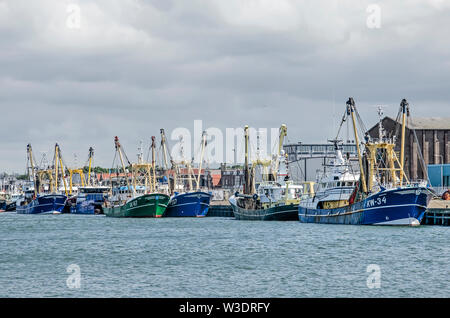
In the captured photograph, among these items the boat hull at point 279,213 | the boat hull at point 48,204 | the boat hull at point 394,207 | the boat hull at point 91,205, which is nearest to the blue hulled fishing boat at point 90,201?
the boat hull at point 91,205

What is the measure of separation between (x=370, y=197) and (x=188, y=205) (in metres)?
53.5

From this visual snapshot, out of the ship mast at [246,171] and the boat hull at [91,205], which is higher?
the ship mast at [246,171]

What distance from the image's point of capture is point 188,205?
4985 inches

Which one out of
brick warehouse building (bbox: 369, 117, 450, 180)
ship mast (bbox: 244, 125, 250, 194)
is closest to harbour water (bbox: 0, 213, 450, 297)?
ship mast (bbox: 244, 125, 250, 194)

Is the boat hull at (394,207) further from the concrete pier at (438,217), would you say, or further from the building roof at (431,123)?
the building roof at (431,123)

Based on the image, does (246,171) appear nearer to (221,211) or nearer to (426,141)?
(221,211)

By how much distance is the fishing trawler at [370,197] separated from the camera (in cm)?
7519

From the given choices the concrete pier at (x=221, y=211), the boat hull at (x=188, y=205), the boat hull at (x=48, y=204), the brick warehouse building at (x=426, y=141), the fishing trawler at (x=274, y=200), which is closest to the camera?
the fishing trawler at (x=274, y=200)

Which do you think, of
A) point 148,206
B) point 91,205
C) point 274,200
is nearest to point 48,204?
point 91,205

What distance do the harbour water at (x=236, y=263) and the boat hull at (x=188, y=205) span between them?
47.7 metres

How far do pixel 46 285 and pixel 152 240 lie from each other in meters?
28.3

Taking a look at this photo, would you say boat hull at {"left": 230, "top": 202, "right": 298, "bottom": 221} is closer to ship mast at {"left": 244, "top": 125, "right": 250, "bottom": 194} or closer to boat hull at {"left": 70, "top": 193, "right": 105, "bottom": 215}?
ship mast at {"left": 244, "top": 125, "right": 250, "bottom": 194}
